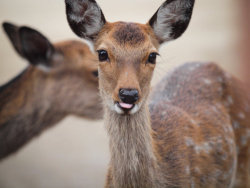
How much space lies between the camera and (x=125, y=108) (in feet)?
8.55

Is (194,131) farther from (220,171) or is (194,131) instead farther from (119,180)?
(119,180)

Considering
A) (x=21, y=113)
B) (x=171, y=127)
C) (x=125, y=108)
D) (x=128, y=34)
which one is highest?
(x=128, y=34)

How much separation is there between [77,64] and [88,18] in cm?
154

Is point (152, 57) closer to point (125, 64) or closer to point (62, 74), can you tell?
point (125, 64)

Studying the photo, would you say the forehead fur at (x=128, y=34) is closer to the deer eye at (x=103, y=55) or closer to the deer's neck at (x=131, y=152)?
the deer eye at (x=103, y=55)

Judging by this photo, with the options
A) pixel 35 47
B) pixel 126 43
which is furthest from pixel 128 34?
pixel 35 47

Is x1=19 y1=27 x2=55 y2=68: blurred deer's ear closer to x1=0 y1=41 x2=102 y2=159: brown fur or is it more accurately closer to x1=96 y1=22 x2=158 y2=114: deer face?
x1=0 y1=41 x2=102 y2=159: brown fur

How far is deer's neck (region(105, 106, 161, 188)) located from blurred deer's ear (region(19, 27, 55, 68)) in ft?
5.57

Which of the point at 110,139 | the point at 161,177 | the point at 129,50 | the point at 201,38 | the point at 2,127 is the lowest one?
the point at 201,38

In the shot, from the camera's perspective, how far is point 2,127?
13.4ft

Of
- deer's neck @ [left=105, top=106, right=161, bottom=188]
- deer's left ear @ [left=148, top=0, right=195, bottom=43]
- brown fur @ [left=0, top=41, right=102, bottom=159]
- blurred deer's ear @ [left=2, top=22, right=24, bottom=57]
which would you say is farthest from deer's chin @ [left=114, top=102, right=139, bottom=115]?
blurred deer's ear @ [left=2, top=22, right=24, bottom=57]

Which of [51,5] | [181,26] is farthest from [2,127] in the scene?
[51,5]

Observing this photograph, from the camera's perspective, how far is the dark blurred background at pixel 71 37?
5.19 meters

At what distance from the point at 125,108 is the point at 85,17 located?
85 centimetres
